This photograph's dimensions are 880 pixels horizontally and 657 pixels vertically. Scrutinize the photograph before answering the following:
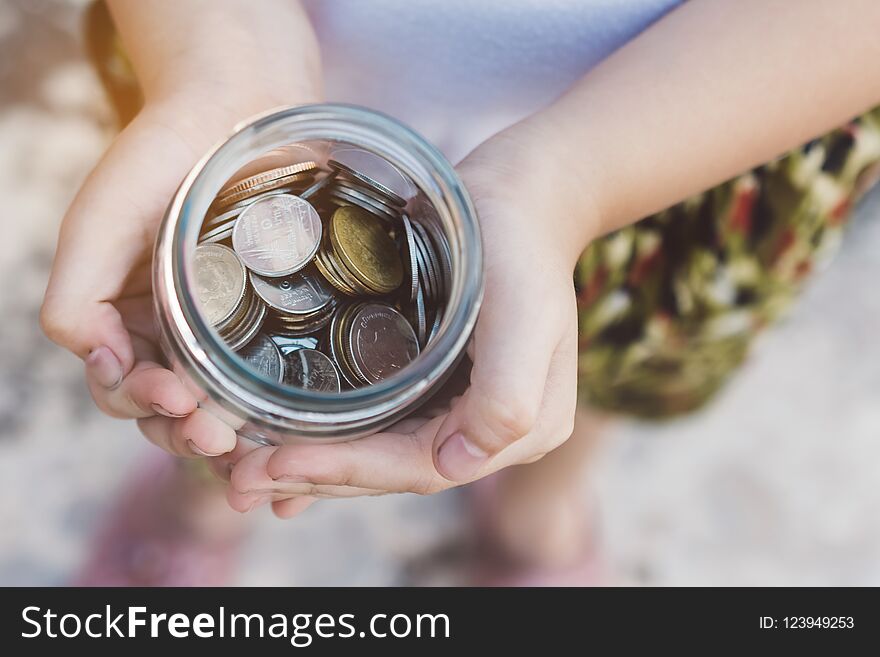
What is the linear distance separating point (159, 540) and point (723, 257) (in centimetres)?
89

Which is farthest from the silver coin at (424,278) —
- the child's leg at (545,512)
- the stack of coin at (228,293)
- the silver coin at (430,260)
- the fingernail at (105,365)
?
the child's leg at (545,512)

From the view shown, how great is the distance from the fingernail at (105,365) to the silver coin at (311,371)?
0.43 ft

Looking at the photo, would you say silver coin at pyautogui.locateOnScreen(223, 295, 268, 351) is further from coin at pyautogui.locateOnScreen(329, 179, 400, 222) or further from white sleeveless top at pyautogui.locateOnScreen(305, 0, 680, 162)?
white sleeveless top at pyautogui.locateOnScreen(305, 0, 680, 162)

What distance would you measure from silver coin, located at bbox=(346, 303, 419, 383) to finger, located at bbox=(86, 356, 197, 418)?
11 cm

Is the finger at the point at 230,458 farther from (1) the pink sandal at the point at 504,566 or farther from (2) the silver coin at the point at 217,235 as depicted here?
(1) the pink sandal at the point at 504,566

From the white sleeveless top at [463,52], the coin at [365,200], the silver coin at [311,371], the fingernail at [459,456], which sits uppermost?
the white sleeveless top at [463,52]

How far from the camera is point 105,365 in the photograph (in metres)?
0.52

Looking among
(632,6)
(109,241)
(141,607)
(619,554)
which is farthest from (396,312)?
(619,554)

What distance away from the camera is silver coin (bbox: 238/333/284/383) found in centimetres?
47

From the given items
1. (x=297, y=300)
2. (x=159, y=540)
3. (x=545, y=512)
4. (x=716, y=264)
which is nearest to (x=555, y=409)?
(x=297, y=300)

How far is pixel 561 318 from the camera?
49 centimetres

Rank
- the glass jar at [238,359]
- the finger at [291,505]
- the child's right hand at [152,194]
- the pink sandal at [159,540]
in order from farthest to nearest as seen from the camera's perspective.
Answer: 1. the pink sandal at [159,540]
2. the finger at [291,505]
3. the child's right hand at [152,194]
4. the glass jar at [238,359]

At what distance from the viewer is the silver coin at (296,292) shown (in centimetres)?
49

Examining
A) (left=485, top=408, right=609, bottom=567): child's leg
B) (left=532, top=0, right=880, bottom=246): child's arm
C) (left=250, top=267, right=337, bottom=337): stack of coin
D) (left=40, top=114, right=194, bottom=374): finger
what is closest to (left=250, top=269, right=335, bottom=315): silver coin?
(left=250, top=267, right=337, bottom=337): stack of coin
